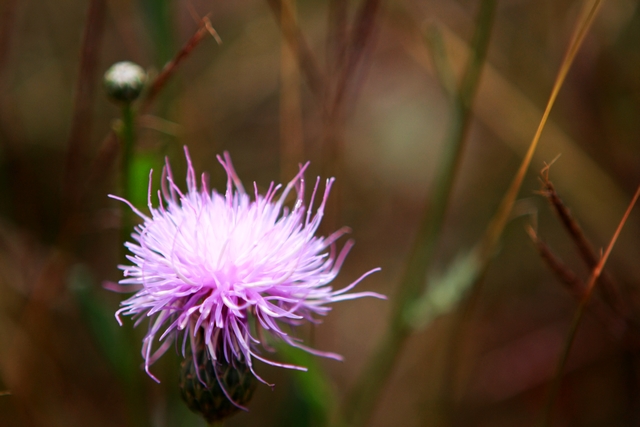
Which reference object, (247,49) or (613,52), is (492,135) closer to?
(613,52)

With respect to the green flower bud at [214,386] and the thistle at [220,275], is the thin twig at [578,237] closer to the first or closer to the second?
the thistle at [220,275]

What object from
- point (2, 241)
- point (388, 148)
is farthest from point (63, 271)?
point (388, 148)

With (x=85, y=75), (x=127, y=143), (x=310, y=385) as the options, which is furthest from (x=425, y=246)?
(x=85, y=75)

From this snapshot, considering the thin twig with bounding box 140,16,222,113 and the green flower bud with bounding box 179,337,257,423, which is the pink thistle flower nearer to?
the green flower bud with bounding box 179,337,257,423

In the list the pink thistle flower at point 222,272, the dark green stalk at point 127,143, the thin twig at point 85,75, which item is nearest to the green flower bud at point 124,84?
the dark green stalk at point 127,143

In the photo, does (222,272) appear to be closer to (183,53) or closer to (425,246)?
(183,53)

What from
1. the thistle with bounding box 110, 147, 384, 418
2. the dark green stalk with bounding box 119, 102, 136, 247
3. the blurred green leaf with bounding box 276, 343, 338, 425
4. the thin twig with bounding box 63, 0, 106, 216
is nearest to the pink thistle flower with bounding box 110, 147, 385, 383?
the thistle with bounding box 110, 147, 384, 418

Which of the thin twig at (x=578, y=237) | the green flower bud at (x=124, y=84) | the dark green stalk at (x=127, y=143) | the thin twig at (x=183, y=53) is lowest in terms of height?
the thin twig at (x=578, y=237)
